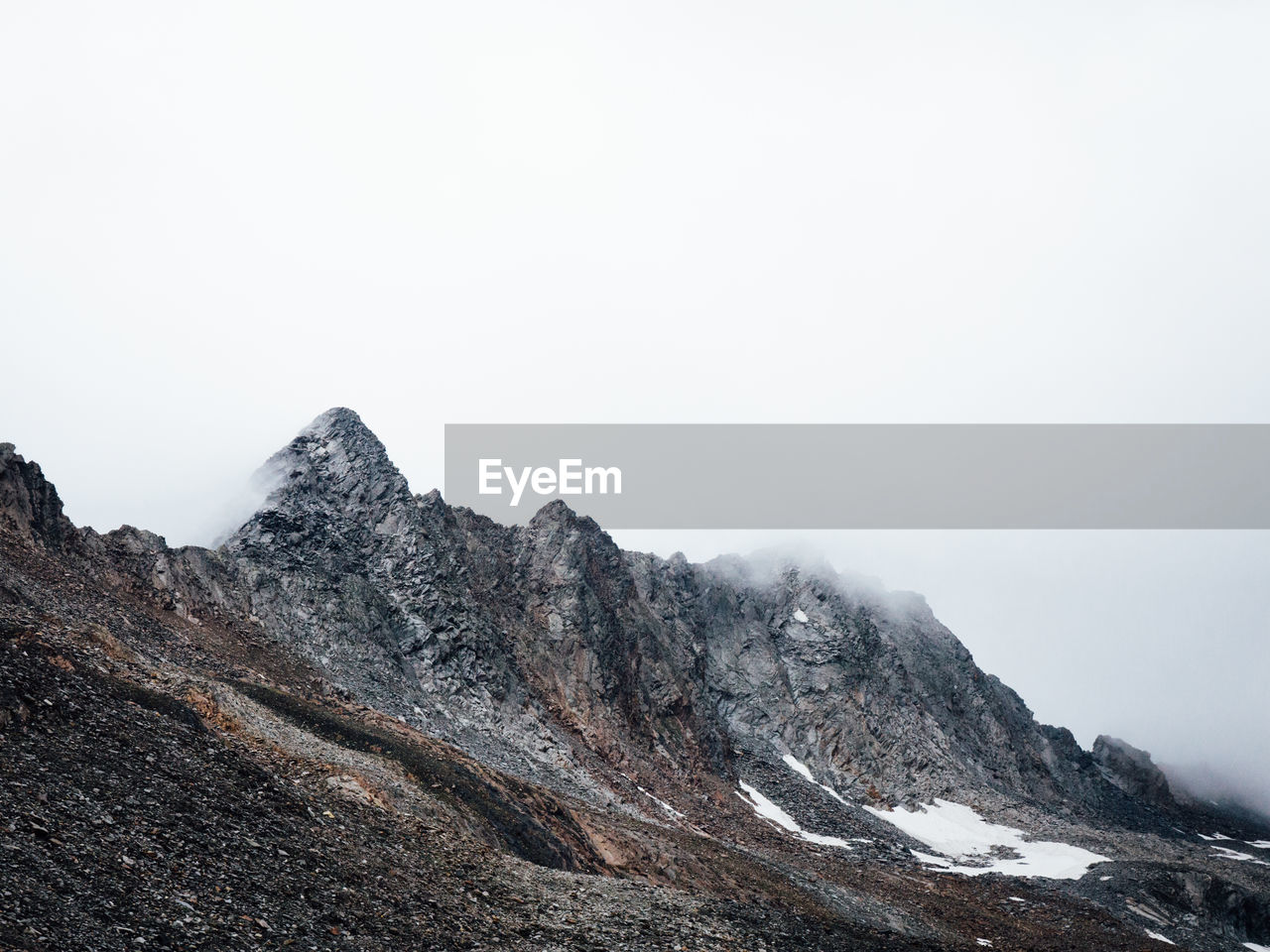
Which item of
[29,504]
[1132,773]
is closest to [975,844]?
[1132,773]

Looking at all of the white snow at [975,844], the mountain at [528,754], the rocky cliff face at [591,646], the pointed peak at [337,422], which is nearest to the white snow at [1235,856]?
the mountain at [528,754]

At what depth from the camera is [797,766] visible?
362 ft

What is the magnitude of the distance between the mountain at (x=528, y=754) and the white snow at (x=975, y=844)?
64 cm

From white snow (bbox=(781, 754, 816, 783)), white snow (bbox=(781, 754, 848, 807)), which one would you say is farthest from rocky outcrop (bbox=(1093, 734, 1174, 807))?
white snow (bbox=(781, 754, 848, 807))

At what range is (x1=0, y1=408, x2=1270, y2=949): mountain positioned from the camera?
65.7 feet

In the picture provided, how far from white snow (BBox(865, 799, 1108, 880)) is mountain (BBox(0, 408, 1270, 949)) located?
25.2 inches

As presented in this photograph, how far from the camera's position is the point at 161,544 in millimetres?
62469

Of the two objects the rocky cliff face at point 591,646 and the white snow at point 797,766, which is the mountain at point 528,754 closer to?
the rocky cliff face at point 591,646

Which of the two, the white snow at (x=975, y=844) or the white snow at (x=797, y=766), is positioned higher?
the white snow at (x=797, y=766)

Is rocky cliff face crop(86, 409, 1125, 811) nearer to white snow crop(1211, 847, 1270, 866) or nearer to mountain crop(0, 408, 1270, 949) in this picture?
mountain crop(0, 408, 1270, 949)

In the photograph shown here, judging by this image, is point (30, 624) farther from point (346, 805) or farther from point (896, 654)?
point (896, 654)

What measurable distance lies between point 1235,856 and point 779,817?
88.3m

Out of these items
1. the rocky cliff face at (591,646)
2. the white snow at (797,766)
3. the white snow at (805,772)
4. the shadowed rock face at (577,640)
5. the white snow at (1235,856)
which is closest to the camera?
the shadowed rock face at (577,640)

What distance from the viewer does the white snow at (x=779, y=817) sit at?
252ft
